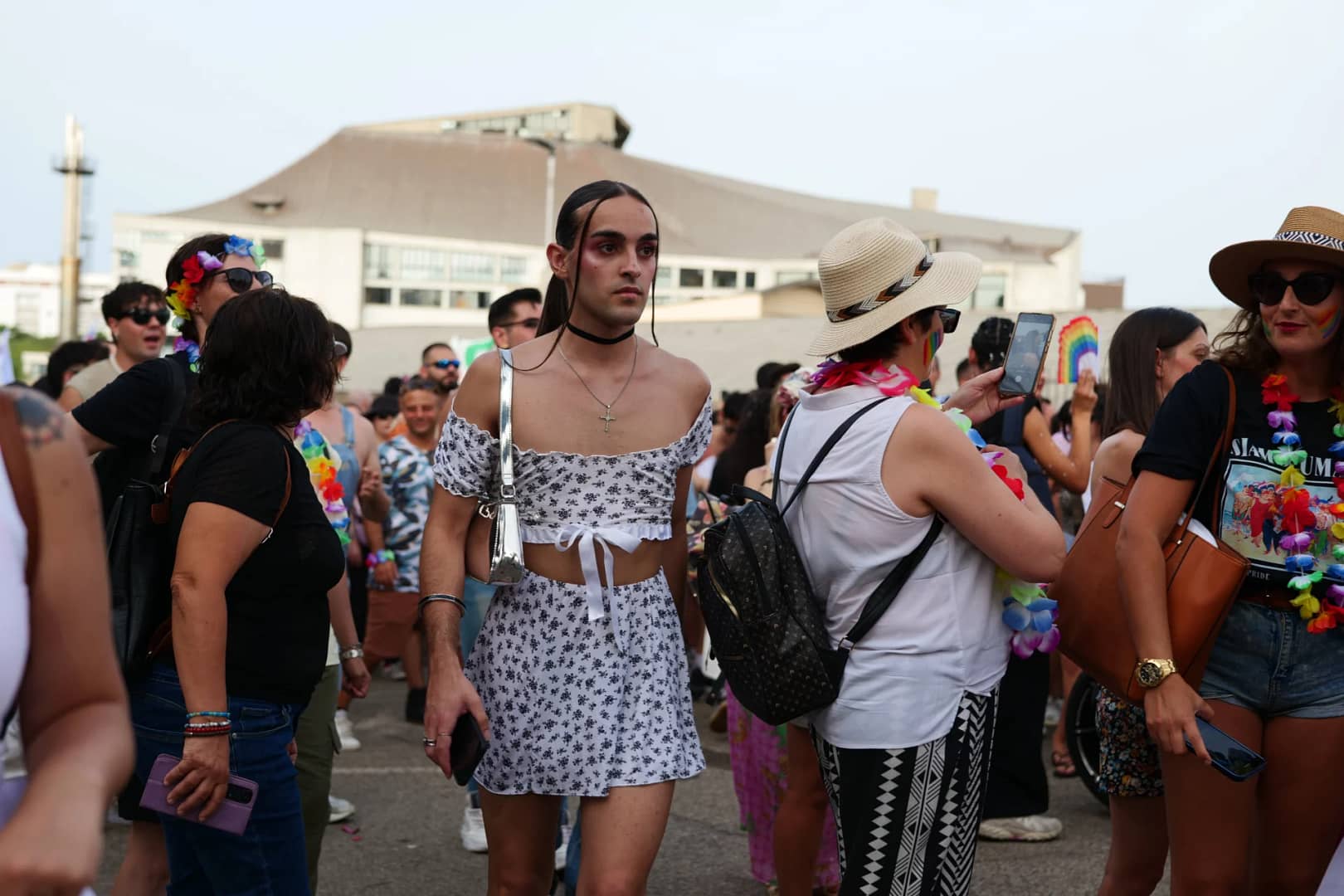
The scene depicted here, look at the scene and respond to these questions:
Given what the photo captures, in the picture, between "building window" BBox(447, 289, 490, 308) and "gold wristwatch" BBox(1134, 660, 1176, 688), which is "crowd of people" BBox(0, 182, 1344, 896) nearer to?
"gold wristwatch" BBox(1134, 660, 1176, 688)

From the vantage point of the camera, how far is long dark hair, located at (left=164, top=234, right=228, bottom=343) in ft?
13.4

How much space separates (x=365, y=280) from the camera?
66.6 m

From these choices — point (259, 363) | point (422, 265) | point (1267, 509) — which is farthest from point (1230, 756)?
point (422, 265)

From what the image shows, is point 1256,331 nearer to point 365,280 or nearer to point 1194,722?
point 1194,722

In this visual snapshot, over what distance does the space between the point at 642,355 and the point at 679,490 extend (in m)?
0.36

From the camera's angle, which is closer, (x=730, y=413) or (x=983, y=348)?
(x=983, y=348)

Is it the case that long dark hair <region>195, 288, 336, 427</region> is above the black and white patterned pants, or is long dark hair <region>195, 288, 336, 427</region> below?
above

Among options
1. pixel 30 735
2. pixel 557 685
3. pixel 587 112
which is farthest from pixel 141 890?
pixel 587 112

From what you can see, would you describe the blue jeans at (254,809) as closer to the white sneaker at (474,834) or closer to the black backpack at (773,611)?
the black backpack at (773,611)

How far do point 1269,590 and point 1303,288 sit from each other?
70cm

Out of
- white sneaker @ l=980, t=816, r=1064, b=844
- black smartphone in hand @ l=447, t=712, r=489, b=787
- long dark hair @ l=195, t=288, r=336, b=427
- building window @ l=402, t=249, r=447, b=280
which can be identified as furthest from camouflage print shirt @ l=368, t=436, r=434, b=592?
building window @ l=402, t=249, r=447, b=280

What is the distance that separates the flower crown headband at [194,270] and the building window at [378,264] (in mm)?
63938

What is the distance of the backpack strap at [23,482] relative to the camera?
60.7 inches

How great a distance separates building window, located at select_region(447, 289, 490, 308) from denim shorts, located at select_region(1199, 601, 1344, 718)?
64.6 meters
